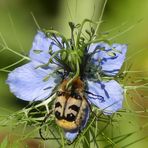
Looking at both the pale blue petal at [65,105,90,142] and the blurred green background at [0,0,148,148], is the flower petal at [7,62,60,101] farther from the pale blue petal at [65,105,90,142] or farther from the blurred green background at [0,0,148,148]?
the blurred green background at [0,0,148,148]

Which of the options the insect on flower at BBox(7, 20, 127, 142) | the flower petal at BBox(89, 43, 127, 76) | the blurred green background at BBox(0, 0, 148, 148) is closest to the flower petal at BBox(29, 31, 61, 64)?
the insect on flower at BBox(7, 20, 127, 142)

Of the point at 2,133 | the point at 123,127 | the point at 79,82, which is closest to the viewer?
the point at 79,82

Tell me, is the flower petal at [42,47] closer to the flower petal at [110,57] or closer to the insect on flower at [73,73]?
the insect on flower at [73,73]

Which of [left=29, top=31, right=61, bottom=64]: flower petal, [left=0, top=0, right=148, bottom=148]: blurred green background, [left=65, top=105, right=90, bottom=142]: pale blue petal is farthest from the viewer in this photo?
[left=0, top=0, right=148, bottom=148]: blurred green background

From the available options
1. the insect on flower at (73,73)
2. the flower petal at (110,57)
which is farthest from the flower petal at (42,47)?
the flower petal at (110,57)

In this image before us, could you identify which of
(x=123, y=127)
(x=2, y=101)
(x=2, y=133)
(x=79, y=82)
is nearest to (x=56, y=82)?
(x=79, y=82)

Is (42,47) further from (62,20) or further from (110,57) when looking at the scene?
(62,20)

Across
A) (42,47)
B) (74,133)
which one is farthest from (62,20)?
(74,133)

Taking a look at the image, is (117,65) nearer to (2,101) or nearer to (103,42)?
(103,42)
